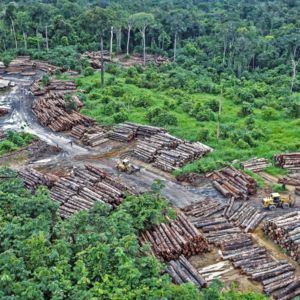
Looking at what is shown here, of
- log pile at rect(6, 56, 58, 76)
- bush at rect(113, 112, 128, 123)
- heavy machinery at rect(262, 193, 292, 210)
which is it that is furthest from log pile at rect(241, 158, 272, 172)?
log pile at rect(6, 56, 58, 76)

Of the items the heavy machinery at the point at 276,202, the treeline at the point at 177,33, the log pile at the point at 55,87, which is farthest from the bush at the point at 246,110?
the log pile at the point at 55,87

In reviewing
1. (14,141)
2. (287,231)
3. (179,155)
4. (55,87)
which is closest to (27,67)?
(55,87)

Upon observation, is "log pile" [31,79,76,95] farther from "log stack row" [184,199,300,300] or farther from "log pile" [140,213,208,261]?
"log pile" [140,213,208,261]

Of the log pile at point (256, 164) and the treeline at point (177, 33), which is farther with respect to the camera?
the treeline at point (177, 33)

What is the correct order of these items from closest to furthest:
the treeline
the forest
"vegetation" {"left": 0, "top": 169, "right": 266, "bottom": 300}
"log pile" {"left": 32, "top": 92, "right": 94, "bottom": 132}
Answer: "vegetation" {"left": 0, "top": 169, "right": 266, "bottom": 300} → the forest → "log pile" {"left": 32, "top": 92, "right": 94, "bottom": 132} → the treeline

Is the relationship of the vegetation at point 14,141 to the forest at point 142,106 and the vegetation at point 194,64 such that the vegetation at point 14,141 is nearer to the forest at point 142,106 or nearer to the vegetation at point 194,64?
the forest at point 142,106

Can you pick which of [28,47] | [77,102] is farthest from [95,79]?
[28,47]
